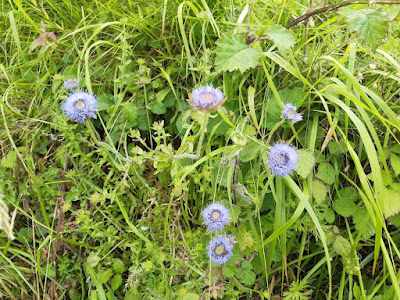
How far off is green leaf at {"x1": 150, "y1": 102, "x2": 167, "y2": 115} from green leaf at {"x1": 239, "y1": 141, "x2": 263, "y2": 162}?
1.35 ft

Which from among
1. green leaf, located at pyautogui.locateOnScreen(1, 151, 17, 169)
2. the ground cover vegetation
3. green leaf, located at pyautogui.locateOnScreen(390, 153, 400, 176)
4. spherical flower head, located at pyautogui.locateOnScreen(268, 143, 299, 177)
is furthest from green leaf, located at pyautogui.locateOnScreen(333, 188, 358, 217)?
green leaf, located at pyautogui.locateOnScreen(1, 151, 17, 169)

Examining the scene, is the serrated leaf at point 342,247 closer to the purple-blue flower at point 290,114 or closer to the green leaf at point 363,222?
A: the green leaf at point 363,222

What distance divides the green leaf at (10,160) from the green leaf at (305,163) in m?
1.10

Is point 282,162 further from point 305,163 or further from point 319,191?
point 319,191

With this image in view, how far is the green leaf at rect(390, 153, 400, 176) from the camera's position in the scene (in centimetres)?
128

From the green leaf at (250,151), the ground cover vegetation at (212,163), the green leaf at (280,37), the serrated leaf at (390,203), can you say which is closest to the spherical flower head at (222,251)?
the ground cover vegetation at (212,163)

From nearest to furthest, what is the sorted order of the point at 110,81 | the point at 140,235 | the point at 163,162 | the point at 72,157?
the point at 163,162 → the point at 140,235 → the point at 72,157 → the point at 110,81

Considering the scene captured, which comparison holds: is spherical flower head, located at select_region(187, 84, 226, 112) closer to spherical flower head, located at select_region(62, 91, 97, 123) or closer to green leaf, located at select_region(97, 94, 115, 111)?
spherical flower head, located at select_region(62, 91, 97, 123)

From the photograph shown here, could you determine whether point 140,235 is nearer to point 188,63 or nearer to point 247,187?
point 247,187

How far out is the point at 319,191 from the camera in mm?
1269

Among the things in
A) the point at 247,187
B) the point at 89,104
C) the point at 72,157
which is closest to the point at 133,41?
the point at 89,104

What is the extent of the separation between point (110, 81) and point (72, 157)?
373 mm

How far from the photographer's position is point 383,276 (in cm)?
128

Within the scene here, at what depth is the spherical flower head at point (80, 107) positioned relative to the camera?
1288mm
